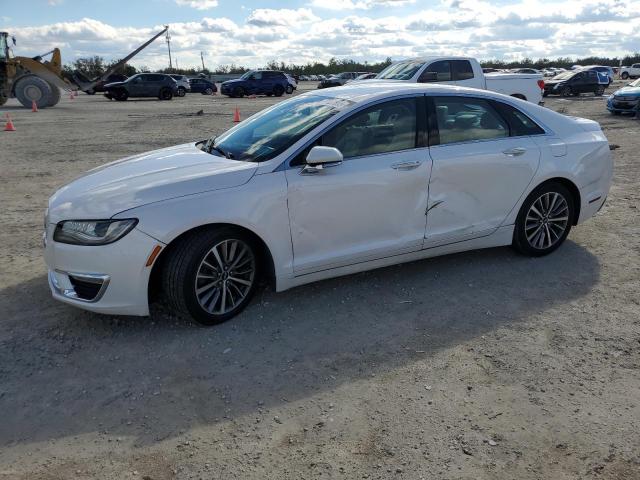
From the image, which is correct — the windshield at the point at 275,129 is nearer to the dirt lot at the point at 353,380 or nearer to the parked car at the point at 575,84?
the dirt lot at the point at 353,380

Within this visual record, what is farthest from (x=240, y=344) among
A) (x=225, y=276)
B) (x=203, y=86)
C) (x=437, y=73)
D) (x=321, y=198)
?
(x=203, y=86)

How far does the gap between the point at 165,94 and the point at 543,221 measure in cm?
3154

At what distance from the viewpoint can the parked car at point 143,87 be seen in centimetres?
3192

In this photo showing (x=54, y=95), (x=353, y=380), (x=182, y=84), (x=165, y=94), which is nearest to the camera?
(x=353, y=380)

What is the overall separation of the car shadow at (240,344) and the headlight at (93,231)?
2.26 feet

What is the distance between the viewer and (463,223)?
461cm

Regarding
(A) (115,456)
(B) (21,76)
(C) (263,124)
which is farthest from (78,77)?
(A) (115,456)

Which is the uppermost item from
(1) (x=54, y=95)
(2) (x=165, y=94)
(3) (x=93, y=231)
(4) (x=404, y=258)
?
(2) (x=165, y=94)

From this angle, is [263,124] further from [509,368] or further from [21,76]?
[21,76]

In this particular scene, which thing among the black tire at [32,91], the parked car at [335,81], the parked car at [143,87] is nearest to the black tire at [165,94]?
the parked car at [143,87]

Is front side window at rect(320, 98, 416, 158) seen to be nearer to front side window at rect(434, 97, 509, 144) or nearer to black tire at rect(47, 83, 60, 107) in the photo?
front side window at rect(434, 97, 509, 144)

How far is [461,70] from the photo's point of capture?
1363 centimetres

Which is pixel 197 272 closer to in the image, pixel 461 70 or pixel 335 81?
pixel 461 70

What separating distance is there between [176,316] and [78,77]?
30.5 m
